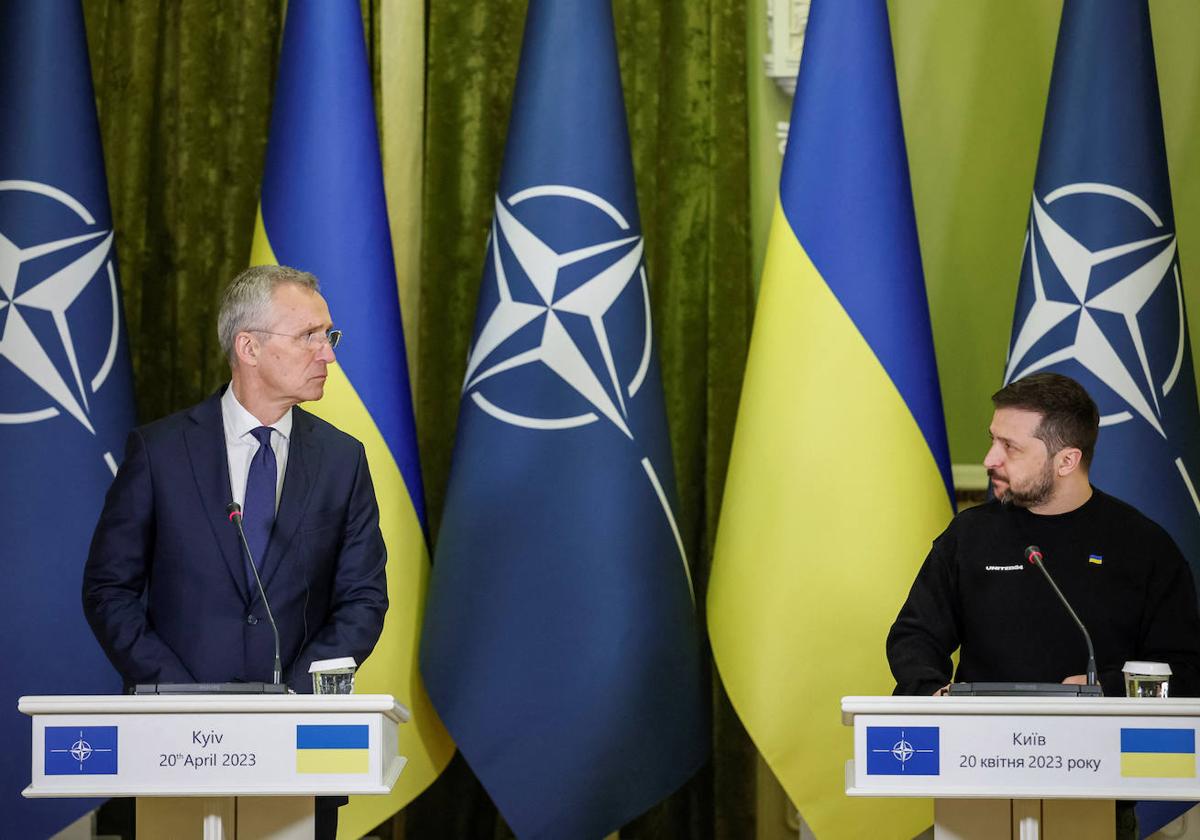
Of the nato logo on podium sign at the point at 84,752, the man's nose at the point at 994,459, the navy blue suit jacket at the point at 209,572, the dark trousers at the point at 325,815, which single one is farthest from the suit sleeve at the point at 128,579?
the man's nose at the point at 994,459

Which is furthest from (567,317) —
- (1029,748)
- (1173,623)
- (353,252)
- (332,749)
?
(1029,748)

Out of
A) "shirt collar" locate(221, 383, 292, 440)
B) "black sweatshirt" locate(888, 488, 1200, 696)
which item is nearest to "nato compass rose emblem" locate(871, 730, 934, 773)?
"black sweatshirt" locate(888, 488, 1200, 696)

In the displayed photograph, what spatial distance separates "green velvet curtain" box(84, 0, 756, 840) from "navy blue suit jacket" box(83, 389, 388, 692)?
1725 millimetres

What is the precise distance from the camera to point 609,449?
400 centimetres

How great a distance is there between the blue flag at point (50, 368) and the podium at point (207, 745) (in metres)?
1.44

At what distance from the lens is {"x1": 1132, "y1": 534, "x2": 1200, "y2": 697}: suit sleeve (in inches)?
123

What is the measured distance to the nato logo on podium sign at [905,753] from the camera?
8.10 ft

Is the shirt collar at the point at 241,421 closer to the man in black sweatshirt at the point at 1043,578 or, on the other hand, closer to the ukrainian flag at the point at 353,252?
the ukrainian flag at the point at 353,252

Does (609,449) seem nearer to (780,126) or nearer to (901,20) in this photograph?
(780,126)

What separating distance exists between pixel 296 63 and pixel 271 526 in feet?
5.18

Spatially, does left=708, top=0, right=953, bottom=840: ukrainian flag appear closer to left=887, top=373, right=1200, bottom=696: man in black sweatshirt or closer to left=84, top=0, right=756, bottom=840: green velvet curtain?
left=887, top=373, right=1200, bottom=696: man in black sweatshirt

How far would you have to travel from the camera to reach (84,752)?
2439 mm

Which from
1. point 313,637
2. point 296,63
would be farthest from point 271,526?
point 296,63

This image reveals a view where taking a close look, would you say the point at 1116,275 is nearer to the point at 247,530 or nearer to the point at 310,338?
the point at 310,338
